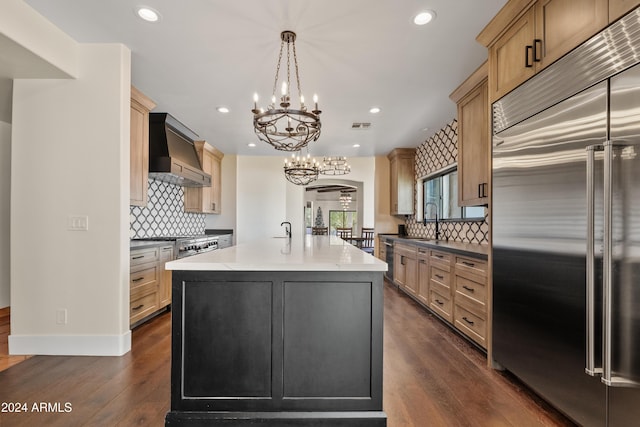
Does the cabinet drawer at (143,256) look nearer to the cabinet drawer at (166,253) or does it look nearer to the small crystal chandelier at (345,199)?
the cabinet drawer at (166,253)

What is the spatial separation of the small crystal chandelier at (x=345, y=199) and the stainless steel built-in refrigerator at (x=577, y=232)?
1164 centimetres

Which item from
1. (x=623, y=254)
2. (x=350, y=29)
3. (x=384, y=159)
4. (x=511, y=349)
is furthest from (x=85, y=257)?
(x=384, y=159)

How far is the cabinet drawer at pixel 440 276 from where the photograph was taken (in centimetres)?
361

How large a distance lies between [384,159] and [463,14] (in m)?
4.91

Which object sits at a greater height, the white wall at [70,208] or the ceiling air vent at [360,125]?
the ceiling air vent at [360,125]

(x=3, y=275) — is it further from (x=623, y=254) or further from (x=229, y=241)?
(x=623, y=254)

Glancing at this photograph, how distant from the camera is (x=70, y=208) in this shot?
2.84 m

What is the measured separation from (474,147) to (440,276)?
1.47m

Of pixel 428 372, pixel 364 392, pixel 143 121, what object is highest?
pixel 143 121

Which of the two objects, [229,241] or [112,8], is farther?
[229,241]

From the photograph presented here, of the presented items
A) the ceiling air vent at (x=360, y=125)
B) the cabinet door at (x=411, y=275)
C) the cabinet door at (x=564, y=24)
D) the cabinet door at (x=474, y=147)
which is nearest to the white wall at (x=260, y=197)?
the ceiling air vent at (x=360, y=125)

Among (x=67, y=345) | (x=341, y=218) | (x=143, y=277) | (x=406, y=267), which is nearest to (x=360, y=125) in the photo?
(x=406, y=267)

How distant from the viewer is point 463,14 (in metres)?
2.36

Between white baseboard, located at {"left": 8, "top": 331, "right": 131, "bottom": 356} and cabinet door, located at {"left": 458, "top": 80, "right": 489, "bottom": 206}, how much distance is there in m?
3.56
